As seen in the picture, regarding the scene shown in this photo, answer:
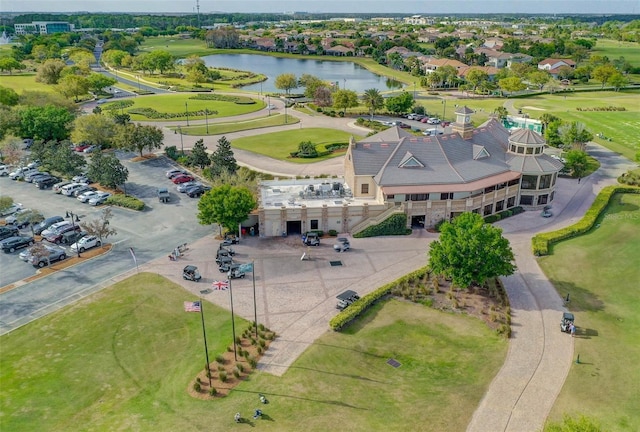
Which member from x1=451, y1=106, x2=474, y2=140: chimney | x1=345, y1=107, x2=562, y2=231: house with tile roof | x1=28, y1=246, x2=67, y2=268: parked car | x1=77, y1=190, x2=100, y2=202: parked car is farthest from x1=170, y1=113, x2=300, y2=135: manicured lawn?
x1=28, y1=246, x2=67, y2=268: parked car

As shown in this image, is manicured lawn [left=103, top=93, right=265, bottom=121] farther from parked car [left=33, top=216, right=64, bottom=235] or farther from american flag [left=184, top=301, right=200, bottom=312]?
american flag [left=184, top=301, right=200, bottom=312]

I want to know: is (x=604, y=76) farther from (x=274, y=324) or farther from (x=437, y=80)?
(x=274, y=324)

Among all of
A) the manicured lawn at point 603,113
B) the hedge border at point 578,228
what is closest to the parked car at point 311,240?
the hedge border at point 578,228

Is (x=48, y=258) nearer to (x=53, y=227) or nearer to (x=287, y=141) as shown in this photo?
(x=53, y=227)

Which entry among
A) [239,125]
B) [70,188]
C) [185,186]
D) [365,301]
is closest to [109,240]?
[185,186]

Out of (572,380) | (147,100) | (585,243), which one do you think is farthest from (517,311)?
(147,100)

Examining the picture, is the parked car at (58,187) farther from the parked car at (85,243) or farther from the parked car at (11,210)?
the parked car at (85,243)
